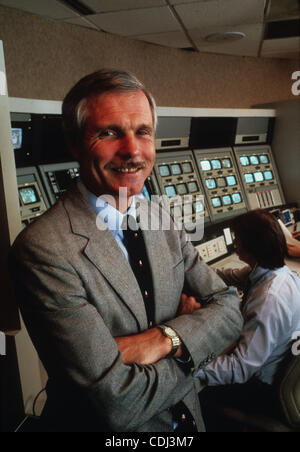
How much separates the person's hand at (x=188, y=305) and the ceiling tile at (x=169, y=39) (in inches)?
127

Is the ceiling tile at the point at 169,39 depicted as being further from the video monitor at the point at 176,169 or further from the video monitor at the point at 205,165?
the video monitor at the point at 176,169

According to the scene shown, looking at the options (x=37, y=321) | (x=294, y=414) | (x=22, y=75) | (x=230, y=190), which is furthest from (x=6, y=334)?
(x=22, y=75)

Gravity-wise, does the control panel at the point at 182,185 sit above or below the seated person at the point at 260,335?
above

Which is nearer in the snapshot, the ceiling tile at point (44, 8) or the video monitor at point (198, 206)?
the video monitor at point (198, 206)

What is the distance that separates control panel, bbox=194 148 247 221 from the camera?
2.71 m

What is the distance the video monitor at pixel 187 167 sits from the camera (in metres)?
2.61

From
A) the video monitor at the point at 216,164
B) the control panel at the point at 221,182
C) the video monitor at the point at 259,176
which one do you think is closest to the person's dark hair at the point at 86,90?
the control panel at the point at 221,182

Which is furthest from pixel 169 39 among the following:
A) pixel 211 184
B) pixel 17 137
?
pixel 17 137

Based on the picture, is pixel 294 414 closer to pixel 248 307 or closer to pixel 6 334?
pixel 248 307

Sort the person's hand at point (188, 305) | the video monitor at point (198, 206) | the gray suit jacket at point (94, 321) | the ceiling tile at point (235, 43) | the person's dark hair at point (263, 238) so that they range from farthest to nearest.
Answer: the ceiling tile at point (235, 43), the video monitor at point (198, 206), the person's dark hair at point (263, 238), the person's hand at point (188, 305), the gray suit jacket at point (94, 321)

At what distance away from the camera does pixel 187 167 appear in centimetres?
264

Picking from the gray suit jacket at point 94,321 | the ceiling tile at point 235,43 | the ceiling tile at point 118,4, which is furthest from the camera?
the ceiling tile at point 235,43

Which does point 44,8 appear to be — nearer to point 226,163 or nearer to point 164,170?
point 164,170

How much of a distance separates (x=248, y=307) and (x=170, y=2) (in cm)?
249
